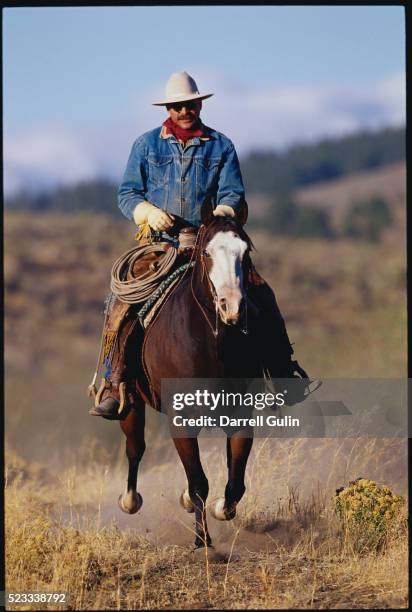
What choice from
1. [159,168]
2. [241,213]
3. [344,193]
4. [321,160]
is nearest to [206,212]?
[241,213]

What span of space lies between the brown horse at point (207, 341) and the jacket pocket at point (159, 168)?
35.2 inches

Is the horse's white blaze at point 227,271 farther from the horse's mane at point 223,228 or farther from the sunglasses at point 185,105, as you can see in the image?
the sunglasses at point 185,105

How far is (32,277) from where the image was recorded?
55.2m

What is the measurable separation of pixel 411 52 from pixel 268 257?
1889 inches

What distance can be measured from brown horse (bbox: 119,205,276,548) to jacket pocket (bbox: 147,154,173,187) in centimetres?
89

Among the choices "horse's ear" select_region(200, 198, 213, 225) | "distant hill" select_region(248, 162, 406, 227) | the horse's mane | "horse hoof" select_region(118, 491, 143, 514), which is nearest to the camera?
the horse's mane

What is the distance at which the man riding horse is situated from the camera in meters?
10.1

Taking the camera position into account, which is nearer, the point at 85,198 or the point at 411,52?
the point at 411,52

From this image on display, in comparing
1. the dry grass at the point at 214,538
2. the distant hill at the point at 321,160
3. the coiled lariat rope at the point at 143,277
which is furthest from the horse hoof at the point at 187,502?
the distant hill at the point at 321,160

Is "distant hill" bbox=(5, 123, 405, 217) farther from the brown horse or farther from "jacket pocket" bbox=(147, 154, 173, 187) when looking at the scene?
the brown horse

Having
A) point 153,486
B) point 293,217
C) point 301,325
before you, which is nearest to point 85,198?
point 293,217

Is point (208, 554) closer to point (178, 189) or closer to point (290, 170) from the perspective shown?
point (178, 189)

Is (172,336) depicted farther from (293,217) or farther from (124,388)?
(293,217)

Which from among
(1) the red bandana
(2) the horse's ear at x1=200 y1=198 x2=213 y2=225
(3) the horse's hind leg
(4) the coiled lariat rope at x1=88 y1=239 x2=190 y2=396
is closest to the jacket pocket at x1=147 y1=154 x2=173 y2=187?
(1) the red bandana
